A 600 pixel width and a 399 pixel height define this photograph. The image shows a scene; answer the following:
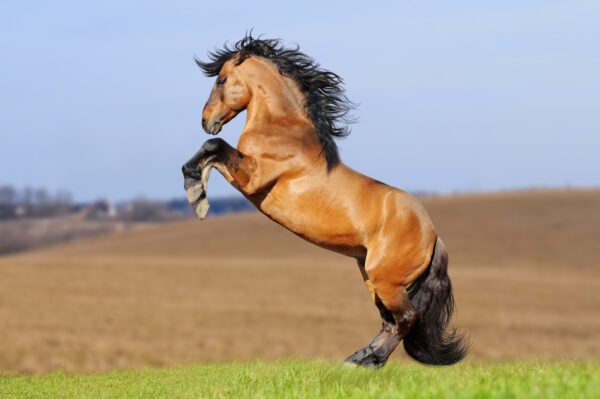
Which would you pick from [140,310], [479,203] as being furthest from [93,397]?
[479,203]

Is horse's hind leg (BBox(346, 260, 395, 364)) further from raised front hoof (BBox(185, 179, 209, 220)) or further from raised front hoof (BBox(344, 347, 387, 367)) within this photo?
raised front hoof (BBox(185, 179, 209, 220))

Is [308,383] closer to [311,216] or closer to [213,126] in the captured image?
[311,216]

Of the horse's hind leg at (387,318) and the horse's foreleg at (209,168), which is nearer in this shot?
the horse's foreleg at (209,168)

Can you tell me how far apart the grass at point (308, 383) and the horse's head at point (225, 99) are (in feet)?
6.92

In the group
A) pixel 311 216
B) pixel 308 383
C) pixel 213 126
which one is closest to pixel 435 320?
pixel 308 383

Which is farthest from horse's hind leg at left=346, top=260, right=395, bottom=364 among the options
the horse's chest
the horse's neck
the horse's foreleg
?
the horse's foreleg

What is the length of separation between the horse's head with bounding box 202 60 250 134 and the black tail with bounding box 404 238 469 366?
2.02 m

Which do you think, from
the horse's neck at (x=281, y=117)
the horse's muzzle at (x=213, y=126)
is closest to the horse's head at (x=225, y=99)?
the horse's muzzle at (x=213, y=126)

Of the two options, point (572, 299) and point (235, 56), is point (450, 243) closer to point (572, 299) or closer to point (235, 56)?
point (572, 299)

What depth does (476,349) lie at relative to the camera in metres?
15.7

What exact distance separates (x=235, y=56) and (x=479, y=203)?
1460 inches

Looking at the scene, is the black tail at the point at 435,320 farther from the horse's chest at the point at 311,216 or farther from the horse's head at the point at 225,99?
the horse's head at the point at 225,99

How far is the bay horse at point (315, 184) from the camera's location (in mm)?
4996

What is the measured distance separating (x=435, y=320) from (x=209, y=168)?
2.35 meters
